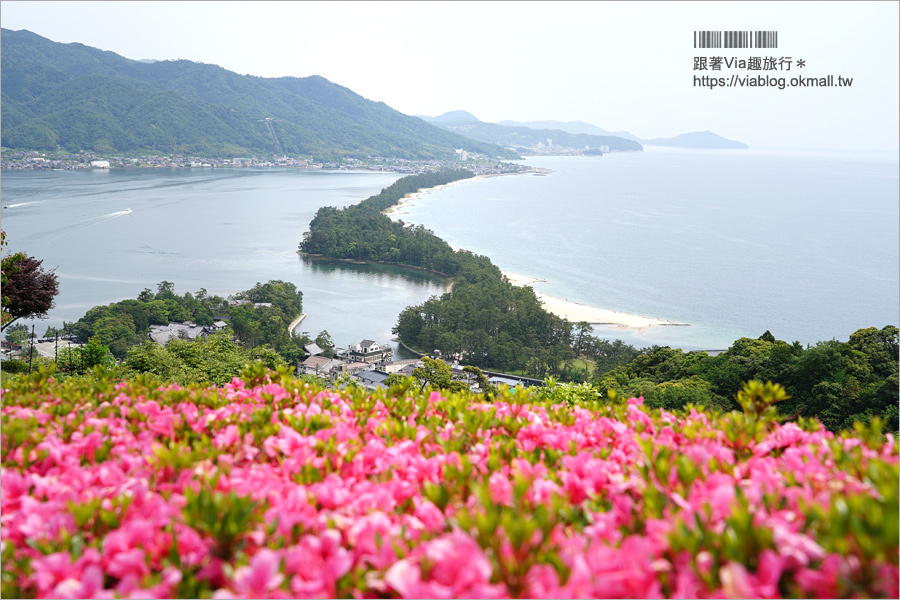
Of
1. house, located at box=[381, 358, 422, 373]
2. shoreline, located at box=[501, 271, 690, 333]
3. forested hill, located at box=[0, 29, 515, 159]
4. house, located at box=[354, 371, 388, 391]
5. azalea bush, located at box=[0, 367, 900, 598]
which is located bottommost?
house, located at box=[381, 358, 422, 373]

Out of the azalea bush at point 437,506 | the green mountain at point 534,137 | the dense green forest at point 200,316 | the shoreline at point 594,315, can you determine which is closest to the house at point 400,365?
the dense green forest at point 200,316

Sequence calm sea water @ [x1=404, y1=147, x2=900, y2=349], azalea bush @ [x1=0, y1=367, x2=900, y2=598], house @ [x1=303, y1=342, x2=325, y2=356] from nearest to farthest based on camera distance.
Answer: azalea bush @ [x1=0, y1=367, x2=900, y2=598], house @ [x1=303, y1=342, x2=325, y2=356], calm sea water @ [x1=404, y1=147, x2=900, y2=349]

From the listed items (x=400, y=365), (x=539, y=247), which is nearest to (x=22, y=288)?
(x=400, y=365)

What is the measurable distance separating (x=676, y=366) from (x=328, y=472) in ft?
48.5

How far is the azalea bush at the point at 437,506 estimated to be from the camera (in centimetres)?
101

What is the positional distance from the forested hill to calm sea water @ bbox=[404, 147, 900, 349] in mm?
37941

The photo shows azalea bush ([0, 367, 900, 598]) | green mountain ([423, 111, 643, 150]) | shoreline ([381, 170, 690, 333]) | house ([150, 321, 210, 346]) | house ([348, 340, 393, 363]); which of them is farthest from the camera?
green mountain ([423, 111, 643, 150])

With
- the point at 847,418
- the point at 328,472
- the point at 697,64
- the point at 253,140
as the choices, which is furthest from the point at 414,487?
the point at 253,140

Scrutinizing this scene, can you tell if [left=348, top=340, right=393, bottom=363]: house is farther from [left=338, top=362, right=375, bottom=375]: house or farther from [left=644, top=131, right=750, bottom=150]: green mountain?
[left=644, top=131, right=750, bottom=150]: green mountain

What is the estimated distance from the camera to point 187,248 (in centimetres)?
3641

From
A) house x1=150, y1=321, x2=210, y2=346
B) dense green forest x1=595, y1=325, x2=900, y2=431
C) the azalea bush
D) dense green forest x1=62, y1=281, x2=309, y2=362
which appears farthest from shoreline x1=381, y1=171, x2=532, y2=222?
the azalea bush

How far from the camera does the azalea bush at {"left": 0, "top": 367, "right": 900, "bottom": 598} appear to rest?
1.01 m

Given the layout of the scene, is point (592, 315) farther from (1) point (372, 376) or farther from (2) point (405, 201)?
(2) point (405, 201)

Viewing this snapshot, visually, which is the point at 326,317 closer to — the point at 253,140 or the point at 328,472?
the point at 328,472
